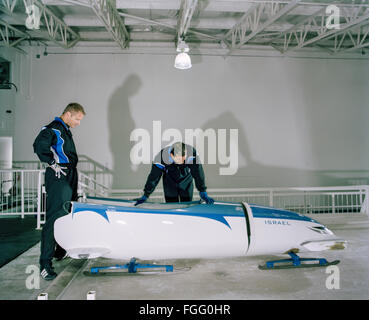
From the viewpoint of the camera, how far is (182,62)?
4.47 m

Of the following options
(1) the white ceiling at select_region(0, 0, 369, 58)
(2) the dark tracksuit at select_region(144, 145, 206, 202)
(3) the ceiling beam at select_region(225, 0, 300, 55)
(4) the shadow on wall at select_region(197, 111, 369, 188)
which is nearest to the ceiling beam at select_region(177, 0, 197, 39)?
(1) the white ceiling at select_region(0, 0, 369, 58)

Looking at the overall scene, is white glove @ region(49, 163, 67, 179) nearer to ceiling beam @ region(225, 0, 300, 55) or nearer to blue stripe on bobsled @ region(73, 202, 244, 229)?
blue stripe on bobsled @ region(73, 202, 244, 229)

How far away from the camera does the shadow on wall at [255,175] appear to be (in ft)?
21.7

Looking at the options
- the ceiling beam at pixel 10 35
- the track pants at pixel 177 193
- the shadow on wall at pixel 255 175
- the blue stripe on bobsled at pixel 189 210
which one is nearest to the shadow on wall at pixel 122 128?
the shadow on wall at pixel 255 175

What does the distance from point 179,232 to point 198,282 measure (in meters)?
0.48

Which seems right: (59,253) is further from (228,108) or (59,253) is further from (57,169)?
(228,108)

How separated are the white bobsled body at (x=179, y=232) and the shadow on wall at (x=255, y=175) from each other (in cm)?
415

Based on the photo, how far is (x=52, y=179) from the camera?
92.7 inches

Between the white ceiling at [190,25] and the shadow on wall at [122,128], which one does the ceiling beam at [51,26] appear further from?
the shadow on wall at [122,128]

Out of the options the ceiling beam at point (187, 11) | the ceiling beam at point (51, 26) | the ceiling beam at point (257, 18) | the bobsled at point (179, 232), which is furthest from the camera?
the ceiling beam at point (51, 26)

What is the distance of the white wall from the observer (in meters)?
A: 6.37

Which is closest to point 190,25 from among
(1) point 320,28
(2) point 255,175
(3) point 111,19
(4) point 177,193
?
(3) point 111,19

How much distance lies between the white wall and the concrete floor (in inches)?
156

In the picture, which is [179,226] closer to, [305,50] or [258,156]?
[258,156]
